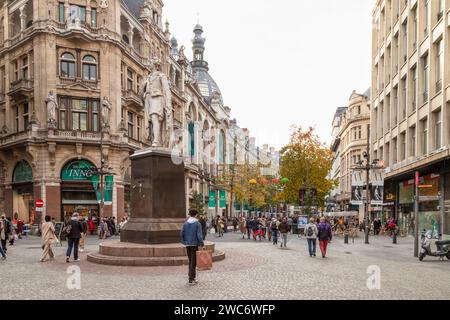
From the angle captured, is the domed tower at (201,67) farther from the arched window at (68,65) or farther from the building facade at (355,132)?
the arched window at (68,65)

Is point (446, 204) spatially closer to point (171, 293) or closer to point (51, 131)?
point (171, 293)

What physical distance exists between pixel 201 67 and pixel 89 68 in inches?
2103

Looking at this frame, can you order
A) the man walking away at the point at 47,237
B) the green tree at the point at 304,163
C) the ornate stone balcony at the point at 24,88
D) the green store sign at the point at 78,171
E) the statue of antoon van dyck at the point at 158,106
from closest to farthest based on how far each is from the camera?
the man walking away at the point at 47,237, the statue of antoon van dyck at the point at 158,106, the green store sign at the point at 78,171, the ornate stone balcony at the point at 24,88, the green tree at the point at 304,163

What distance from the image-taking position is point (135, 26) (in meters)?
43.7

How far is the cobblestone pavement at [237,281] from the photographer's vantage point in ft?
31.6

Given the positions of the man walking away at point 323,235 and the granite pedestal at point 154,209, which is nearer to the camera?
the granite pedestal at point 154,209

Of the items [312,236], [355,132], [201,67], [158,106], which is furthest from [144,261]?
[201,67]

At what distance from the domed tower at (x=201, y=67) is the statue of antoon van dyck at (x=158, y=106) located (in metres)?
70.3

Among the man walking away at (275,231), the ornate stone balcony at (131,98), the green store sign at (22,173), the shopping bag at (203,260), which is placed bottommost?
the man walking away at (275,231)

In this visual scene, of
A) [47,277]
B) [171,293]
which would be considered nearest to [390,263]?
[171,293]

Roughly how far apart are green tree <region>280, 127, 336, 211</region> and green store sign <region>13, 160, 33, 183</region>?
98.5 ft

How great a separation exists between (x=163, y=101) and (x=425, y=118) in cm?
1983

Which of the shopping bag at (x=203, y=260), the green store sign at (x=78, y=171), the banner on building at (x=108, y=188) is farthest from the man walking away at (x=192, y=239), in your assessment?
the green store sign at (x=78, y=171)

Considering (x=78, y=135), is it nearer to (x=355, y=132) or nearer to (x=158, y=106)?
(x=158, y=106)
